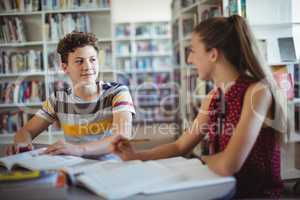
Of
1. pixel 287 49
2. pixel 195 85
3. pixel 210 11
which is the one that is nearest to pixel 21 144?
pixel 287 49

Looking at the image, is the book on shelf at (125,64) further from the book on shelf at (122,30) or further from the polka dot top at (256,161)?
the polka dot top at (256,161)

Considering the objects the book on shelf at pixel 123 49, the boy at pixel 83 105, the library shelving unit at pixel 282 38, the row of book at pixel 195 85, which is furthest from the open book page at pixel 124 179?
the book on shelf at pixel 123 49

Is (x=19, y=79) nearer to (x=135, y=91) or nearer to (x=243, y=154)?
(x=243, y=154)

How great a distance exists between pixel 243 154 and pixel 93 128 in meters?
0.63

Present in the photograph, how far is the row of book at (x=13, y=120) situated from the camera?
2.53 m

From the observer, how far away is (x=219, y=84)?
2.97 ft

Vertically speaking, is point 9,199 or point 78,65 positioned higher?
point 78,65

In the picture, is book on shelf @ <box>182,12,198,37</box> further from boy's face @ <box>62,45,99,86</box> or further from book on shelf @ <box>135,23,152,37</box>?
book on shelf @ <box>135,23,152,37</box>

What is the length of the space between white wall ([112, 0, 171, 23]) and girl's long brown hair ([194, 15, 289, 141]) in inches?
190

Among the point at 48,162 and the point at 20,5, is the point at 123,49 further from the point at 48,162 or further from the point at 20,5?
the point at 48,162

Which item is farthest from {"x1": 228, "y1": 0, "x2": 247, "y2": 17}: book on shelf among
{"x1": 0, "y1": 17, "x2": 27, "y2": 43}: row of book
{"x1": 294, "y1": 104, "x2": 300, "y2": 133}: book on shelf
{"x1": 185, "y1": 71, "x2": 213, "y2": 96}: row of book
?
{"x1": 0, "y1": 17, "x2": 27, "y2": 43}: row of book

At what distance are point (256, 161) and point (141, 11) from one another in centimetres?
499

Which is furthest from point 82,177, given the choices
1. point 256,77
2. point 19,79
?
point 19,79

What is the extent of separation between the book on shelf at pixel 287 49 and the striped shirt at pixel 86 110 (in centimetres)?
111
